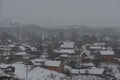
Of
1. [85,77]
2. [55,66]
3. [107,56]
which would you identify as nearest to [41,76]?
[85,77]

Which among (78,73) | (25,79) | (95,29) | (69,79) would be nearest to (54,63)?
(78,73)

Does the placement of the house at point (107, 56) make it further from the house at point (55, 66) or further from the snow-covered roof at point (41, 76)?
the snow-covered roof at point (41, 76)

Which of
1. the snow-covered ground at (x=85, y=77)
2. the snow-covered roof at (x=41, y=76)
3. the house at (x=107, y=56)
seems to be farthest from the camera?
the house at (x=107, y=56)

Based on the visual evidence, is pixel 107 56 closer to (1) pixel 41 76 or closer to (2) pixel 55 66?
(2) pixel 55 66

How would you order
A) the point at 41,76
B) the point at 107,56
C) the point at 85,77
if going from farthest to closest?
1. the point at 107,56
2. the point at 85,77
3. the point at 41,76

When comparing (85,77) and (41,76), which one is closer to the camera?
(41,76)

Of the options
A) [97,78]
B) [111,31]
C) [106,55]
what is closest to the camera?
[97,78]

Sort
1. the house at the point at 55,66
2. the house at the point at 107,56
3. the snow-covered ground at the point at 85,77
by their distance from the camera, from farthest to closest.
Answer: the house at the point at 107,56 → the house at the point at 55,66 → the snow-covered ground at the point at 85,77

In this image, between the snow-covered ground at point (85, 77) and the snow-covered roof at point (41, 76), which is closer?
the snow-covered roof at point (41, 76)

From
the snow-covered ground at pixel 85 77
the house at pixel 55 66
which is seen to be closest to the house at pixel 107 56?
the house at pixel 55 66

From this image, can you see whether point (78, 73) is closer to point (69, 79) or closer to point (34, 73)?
point (69, 79)

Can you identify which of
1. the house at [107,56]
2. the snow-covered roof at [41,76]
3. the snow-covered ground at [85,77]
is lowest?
the snow-covered ground at [85,77]
